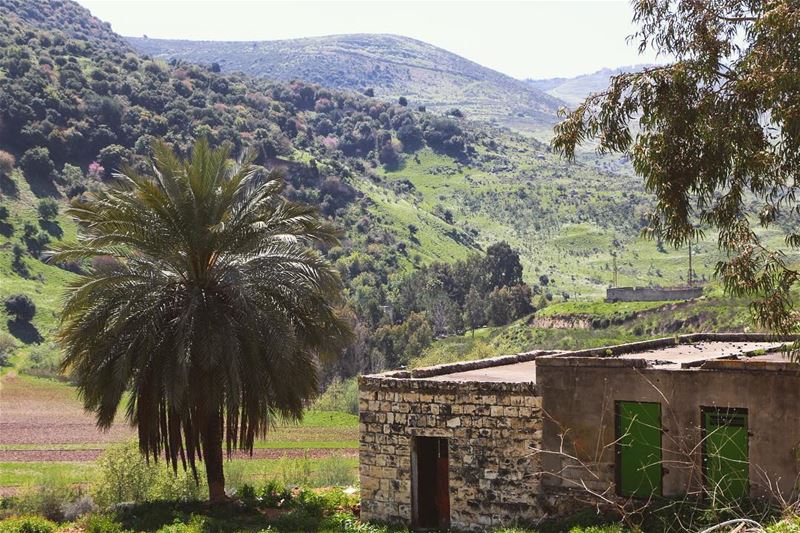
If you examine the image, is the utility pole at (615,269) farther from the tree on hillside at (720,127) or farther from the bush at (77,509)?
the tree on hillside at (720,127)

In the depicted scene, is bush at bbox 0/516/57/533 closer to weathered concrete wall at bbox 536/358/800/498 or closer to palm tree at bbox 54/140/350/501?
palm tree at bbox 54/140/350/501

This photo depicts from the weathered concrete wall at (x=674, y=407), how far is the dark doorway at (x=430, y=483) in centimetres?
227

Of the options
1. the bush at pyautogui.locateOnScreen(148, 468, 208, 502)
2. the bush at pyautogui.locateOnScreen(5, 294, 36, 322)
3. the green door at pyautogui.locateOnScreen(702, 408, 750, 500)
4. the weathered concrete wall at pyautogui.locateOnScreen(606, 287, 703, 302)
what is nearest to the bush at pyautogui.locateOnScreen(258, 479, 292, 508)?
the bush at pyautogui.locateOnScreen(148, 468, 208, 502)

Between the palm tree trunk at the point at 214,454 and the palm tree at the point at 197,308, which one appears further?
the palm tree trunk at the point at 214,454

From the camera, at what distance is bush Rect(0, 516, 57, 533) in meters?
21.9

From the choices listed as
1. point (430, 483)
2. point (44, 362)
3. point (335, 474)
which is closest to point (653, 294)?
point (44, 362)

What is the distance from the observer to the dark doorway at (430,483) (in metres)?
21.1

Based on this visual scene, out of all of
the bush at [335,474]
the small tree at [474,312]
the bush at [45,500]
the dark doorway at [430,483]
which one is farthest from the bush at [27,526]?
the small tree at [474,312]

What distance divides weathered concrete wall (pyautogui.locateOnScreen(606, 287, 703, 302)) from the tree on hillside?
6541 cm

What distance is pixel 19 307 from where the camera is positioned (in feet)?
254

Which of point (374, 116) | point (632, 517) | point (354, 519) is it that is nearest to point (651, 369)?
point (632, 517)

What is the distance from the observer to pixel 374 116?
198m

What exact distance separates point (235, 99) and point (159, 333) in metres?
134

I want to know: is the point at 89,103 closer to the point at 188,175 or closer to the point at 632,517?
the point at 188,175
